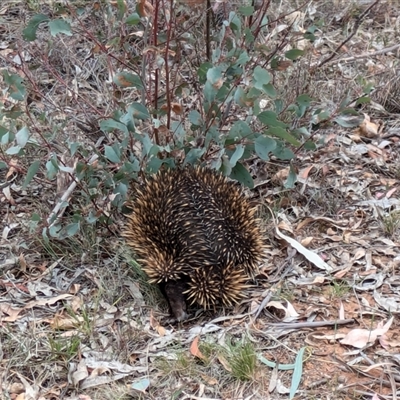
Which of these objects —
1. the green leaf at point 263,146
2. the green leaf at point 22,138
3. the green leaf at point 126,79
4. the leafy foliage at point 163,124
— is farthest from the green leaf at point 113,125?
the green leaf at point 263,146

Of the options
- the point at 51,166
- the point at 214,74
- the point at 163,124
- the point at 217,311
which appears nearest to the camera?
the point at 214,74

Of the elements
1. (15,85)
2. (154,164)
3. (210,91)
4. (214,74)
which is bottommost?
(154,164)

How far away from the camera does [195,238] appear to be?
8.43ft

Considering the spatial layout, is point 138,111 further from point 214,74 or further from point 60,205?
point 60,205

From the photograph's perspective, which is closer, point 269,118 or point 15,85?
point 269,118

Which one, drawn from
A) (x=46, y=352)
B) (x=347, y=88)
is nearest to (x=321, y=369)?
(x=46, y=352)

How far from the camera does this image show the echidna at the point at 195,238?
258 centimetres

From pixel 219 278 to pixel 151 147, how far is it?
0.63 meters

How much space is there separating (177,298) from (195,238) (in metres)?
0.29

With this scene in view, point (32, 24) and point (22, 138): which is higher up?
point (32, 24)

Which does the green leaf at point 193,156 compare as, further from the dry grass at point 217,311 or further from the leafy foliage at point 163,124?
the dry grass at point 217,311

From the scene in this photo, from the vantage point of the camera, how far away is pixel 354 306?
2578 millimetres

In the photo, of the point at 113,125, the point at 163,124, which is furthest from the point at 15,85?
the point at 163,124

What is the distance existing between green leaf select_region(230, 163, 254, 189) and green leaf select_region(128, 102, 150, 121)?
1.65 feet
